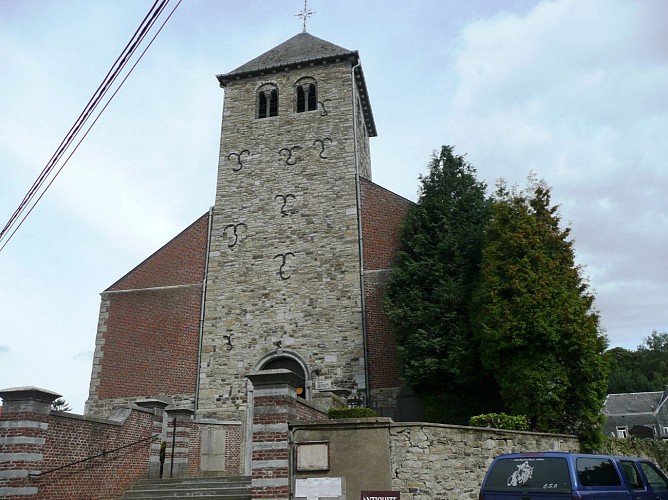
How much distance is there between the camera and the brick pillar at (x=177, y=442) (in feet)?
40.8

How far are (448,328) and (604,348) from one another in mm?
3502

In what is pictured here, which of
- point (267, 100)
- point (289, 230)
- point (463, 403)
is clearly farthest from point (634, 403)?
point (267, 100)

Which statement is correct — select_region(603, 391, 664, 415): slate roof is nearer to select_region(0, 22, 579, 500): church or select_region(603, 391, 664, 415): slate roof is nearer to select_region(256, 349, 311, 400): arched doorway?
select_region(0, 22, 579, 500): church

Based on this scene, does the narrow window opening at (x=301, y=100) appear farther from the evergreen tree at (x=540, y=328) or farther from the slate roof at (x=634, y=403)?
the slate roof at (x=634, y=403)

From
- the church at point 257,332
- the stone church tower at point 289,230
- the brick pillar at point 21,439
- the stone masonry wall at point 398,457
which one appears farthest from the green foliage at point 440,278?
the brick pillar at point 21,439

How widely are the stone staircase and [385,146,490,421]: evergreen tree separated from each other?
5137 millimetres

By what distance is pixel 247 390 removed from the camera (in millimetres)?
15672

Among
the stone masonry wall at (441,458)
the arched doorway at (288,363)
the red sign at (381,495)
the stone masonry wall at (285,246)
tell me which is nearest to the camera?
the red sign at (381,495)

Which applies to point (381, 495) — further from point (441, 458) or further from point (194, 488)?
point (194, 488)

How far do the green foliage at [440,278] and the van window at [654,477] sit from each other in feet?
17.7

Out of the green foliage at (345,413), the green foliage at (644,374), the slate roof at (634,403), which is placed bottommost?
the green foliage at (345,413)

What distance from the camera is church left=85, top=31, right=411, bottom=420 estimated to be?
Answer: 15727 millimetres

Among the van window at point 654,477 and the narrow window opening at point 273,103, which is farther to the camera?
the narrow window opening at point 273,103

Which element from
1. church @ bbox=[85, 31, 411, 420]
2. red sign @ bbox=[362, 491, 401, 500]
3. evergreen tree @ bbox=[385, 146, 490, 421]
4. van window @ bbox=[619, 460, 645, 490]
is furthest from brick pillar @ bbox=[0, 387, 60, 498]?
van window @ bbox=[619, 460, 645, 490]
